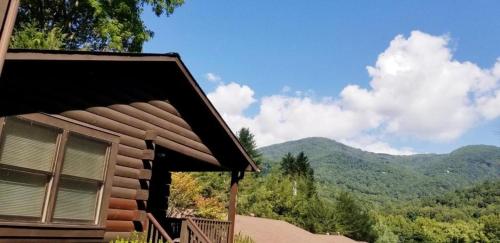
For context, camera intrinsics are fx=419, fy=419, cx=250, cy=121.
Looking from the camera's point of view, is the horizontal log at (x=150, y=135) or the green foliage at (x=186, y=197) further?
the green foliage at (x=186, y=197)

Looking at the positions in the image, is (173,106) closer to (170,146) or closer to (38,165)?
(170,146)

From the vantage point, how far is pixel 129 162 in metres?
9.84

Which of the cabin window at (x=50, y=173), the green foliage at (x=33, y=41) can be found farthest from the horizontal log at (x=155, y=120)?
the green foliage at (x=33, y=41)

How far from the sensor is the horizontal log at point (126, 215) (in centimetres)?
929

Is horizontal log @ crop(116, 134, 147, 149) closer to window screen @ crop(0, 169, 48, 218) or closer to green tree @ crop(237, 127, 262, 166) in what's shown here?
window screen @ crop(0, 169, 48, 218)

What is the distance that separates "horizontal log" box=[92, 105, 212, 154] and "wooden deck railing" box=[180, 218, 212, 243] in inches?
86.8

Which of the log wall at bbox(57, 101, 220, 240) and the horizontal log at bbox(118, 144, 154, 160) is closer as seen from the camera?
the log wall at bbox(57, 101, 220, 240)

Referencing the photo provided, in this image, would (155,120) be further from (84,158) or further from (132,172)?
(84,158)

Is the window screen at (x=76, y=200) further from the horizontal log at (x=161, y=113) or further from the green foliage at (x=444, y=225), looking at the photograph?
the green foliage at (x=444, y=225)

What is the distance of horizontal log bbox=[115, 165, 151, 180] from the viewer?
952cm

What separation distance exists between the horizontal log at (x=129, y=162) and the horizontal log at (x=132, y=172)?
74mm

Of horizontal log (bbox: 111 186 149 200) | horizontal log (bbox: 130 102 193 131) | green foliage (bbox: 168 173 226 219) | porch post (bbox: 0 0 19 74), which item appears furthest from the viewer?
green foliage (bbox: 168 173 226 219)

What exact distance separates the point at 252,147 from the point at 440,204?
10585 centimetres

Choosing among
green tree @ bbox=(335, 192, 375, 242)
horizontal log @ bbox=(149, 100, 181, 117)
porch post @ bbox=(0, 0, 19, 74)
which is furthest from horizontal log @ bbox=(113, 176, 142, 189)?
green tree @ bbox=(335, 192, 375, 242)
